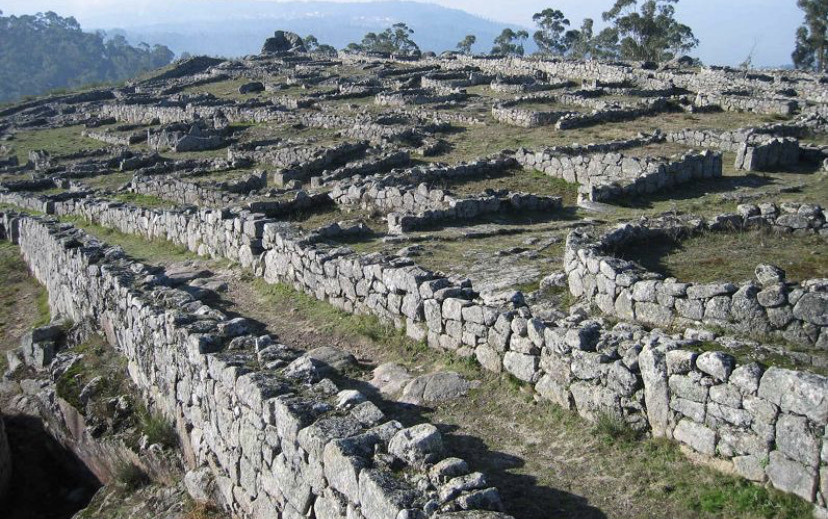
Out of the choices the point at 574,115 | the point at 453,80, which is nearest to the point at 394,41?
the point at 453,80

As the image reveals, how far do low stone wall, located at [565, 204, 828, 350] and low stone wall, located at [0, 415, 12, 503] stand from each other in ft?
31.4

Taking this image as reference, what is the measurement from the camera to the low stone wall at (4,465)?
1234 cm

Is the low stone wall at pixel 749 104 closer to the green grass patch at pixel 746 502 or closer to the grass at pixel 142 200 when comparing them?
the grass at pixel 142 200

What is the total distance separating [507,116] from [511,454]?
29.0 meters

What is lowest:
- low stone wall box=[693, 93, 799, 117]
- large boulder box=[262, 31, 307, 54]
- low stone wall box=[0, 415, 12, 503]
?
low stone wall box=[0, 415, 12, 503]

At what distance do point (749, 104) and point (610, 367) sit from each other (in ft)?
102

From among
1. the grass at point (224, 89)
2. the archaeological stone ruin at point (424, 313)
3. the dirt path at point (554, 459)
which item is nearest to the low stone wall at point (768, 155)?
the archaeological stone ruin at point (424, 313)

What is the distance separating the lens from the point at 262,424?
8.77 metres

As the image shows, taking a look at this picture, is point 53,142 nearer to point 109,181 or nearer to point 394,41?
point 109,181

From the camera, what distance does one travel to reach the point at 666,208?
18.6m

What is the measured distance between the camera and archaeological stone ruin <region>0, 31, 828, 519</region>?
7.27 metres

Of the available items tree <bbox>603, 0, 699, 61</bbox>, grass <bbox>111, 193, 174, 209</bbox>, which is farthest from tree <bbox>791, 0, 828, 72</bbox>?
grass <bbox>111, 193, 174, 209</bbox>

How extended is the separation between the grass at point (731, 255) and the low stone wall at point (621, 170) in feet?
21.1

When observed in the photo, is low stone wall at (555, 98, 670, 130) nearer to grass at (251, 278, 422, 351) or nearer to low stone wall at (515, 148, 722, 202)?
low stone wall at (515, 148, 722, 202)
